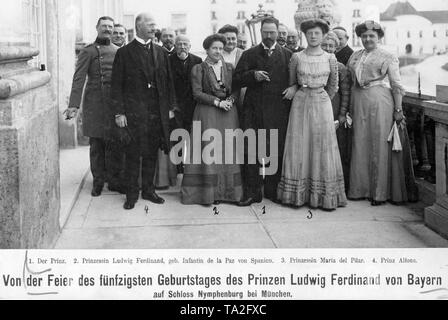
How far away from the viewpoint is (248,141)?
489cm

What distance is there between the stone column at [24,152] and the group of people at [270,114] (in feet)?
3.63

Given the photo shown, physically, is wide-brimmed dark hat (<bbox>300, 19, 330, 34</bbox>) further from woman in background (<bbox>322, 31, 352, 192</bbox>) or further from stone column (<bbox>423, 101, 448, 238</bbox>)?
stone column (<bbox>423, 101, 448, 238</bbox>)

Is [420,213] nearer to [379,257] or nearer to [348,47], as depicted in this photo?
[379,257]

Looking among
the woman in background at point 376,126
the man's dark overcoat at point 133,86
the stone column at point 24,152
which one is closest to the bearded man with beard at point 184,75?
the man's dark overcoat at point 133,86

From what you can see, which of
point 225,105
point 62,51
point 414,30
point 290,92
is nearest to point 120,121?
point 225,105

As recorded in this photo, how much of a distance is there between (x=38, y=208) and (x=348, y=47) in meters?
3.34

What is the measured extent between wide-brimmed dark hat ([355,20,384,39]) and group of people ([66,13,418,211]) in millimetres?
10

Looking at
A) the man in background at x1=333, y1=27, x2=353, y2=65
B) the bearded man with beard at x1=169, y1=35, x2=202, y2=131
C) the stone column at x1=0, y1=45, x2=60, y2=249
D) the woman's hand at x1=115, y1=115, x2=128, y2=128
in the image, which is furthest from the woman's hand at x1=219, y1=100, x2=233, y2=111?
the stone column at x1=0, y1=45, x2=60, y2=249

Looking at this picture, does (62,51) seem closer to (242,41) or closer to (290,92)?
(242,41)

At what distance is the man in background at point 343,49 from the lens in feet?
17.6

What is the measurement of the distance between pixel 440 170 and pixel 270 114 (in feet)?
4.76

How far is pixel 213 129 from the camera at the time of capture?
15.8ft
